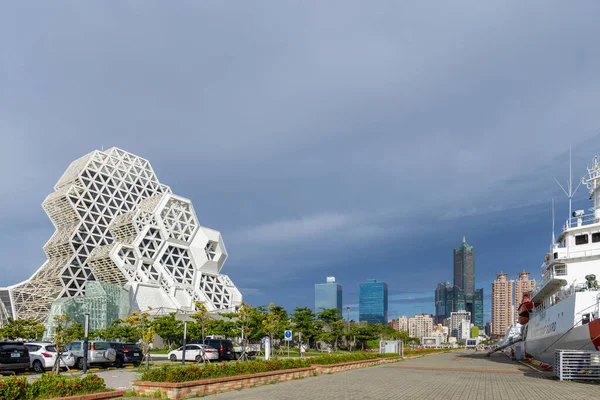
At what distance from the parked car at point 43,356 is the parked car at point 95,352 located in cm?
104

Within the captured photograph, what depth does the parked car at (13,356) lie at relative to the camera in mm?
19375

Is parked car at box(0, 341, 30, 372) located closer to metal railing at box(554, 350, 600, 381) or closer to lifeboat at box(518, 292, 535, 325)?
metal railing at box(554, 350, 600, 381)

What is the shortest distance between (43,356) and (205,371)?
12.0 meters

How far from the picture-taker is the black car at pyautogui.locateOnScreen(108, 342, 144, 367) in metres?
26.3

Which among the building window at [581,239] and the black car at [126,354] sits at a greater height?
the building window at [581,239]

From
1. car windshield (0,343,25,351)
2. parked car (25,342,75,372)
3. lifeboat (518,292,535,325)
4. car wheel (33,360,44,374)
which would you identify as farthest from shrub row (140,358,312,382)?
lifeboat (518,292,535,325)

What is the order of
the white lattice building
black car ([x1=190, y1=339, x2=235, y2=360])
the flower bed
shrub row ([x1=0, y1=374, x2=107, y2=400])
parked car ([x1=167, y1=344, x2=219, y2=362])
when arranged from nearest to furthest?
shrub row ([x1=0, y1=374, x2=107, y2=400]) → the flower bed → parked car ([x1=167, y1=344, x2=219, y2=362]) → black car ([x1=190, y1=339, x2=235, y2=360]) → the white lattice building

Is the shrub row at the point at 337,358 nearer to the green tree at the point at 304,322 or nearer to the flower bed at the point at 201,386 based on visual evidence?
the flower bed at the point at 201,386

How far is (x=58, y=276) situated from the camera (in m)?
77.1

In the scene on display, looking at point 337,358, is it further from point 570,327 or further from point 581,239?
point 581,239

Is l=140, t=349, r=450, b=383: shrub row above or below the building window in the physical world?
below

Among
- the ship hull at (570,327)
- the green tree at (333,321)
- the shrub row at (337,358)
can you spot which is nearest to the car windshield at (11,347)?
the shrub row at (337,358)

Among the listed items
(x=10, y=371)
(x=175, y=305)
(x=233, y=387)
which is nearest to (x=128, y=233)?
(x=175, y=305)

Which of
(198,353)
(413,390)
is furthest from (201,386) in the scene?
(198,353)
